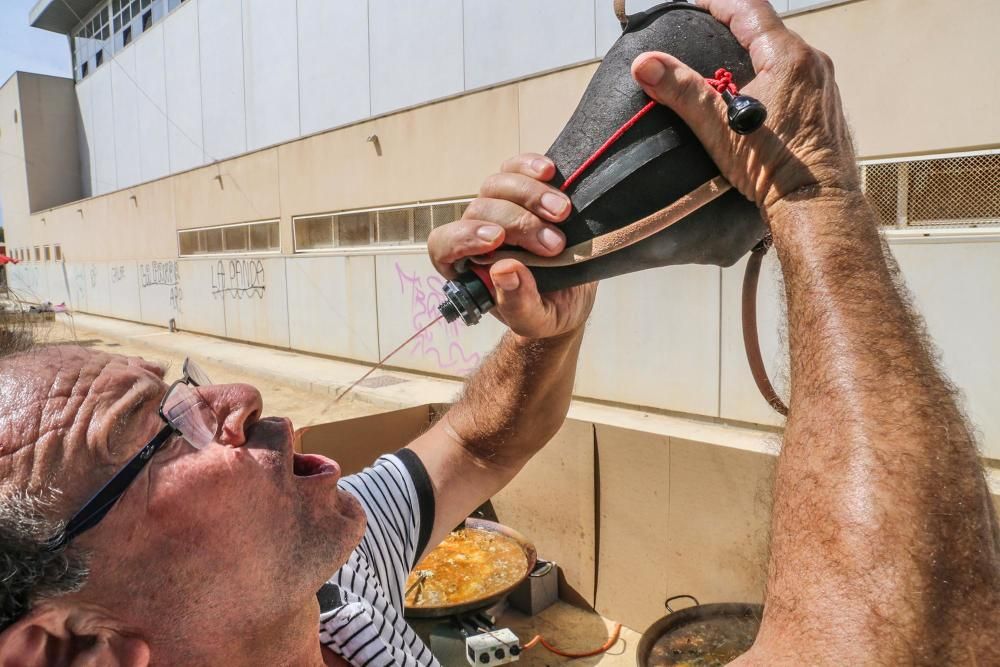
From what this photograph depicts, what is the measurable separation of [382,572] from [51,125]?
94.5 ft

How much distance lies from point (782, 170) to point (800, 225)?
95mm

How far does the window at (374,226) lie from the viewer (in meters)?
8.08

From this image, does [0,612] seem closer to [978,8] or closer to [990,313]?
[990,313]

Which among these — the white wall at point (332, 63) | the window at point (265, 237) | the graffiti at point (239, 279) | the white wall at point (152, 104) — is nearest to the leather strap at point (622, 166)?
the white wall at point (332, 63)

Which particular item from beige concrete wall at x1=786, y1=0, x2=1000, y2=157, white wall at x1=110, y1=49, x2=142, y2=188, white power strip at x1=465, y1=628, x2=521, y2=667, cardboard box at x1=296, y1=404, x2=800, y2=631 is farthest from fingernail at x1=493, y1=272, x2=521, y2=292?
white wall at x1=110, y1=49, x2=142, y2=188

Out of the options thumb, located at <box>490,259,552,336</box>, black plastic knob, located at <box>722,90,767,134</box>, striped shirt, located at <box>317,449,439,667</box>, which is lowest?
striped shirt, located at <box>317,449,439,667</box>

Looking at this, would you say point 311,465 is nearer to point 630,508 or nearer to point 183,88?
point 630,508

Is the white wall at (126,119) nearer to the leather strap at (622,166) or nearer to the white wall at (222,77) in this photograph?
the white wall at (222,77)

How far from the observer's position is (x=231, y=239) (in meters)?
12.9

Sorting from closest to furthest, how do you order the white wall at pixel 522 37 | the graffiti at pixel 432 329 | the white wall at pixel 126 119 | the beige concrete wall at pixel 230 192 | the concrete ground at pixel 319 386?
the concrete ground at pixel 319 386 < the white wall at pixel 522 37 < the graffiti at pixel 432 329 < the beige concrete wall at pixel 230 192 < the white wall at pixel 126 119

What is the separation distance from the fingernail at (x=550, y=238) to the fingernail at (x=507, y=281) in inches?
3.3

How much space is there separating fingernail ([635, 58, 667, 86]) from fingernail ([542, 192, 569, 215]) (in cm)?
23

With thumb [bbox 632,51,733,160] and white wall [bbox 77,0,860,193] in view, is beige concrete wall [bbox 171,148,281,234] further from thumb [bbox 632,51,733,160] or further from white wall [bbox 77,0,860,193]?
thumb [bbox 632,51,733,160]

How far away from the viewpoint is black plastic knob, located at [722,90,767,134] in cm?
95
